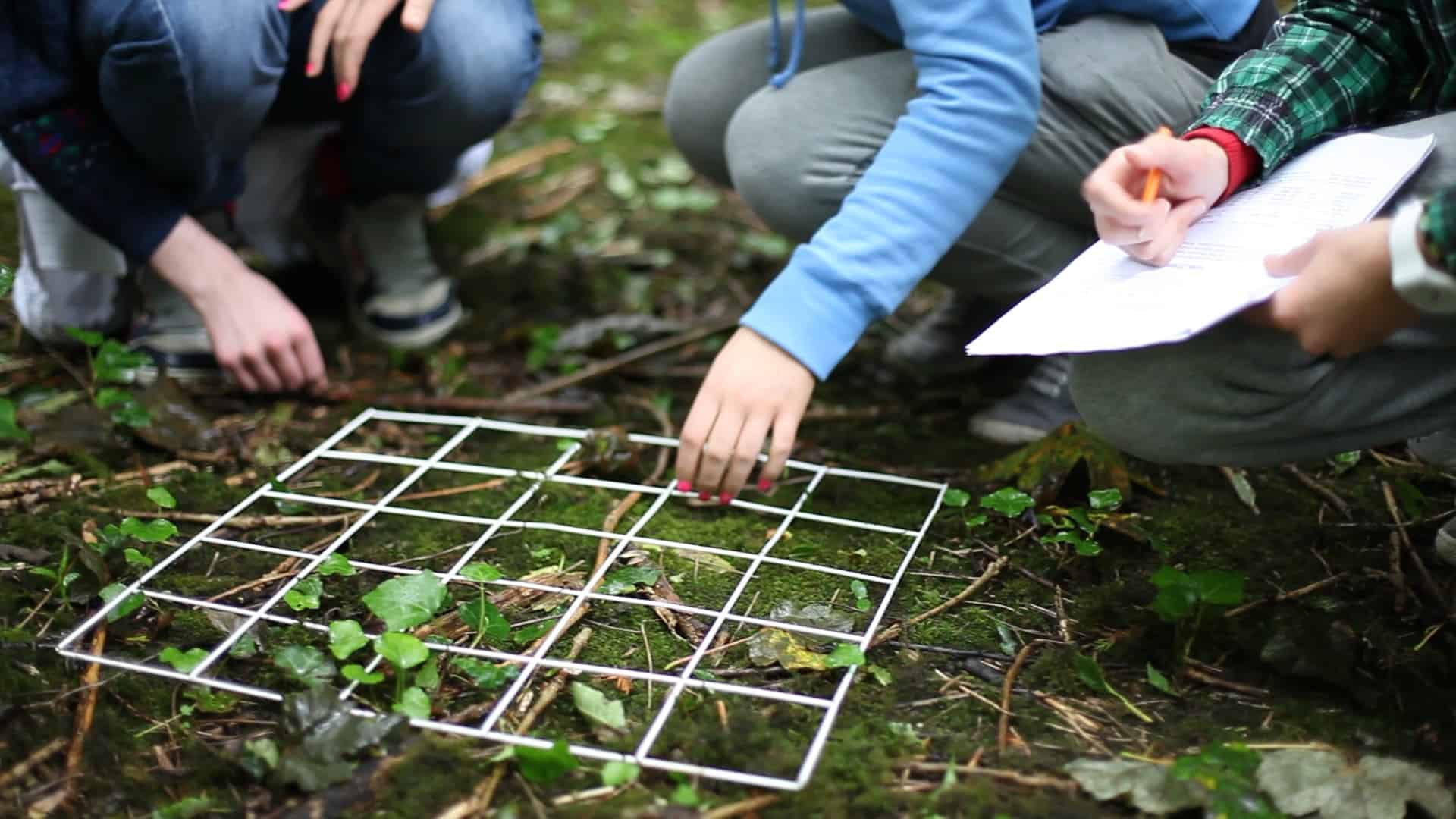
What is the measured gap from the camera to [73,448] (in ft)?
Answer: 4.64

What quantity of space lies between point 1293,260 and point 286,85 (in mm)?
1275

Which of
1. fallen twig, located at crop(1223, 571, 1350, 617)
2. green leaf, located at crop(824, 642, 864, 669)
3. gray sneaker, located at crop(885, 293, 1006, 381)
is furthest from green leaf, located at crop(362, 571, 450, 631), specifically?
gray sneaker, located at crop(885, 293, 1006, 381)

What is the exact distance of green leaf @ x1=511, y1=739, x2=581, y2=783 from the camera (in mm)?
891

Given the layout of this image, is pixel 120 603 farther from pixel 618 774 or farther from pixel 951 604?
pixel 951 604

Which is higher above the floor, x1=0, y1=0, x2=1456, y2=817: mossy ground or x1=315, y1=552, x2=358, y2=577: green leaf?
x1=315, y1=552, x2=358, y2=577: green leaf

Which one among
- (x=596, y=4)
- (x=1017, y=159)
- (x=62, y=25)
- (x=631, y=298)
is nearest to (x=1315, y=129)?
(x=1017, y=159)

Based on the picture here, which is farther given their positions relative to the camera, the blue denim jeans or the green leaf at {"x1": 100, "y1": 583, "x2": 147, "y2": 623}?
the blue denim jeans

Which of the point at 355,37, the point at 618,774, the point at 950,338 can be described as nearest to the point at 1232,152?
the point at 950,338

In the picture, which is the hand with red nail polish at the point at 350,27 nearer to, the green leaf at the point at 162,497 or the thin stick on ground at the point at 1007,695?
the green leaf at the point at 162,497

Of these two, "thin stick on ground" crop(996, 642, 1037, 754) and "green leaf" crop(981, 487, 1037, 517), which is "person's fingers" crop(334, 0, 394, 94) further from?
"thin stick on ground" crop(996, 642, 1037, 754)

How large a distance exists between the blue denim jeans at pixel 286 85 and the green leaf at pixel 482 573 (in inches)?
27.7

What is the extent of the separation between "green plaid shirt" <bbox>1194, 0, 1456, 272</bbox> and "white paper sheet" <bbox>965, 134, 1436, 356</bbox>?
4 centimetres

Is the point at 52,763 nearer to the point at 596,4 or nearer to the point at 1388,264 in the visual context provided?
the point at 1388,264

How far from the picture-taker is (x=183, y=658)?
99 centimetres
